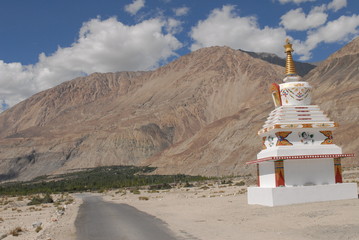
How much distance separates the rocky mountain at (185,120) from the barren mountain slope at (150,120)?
33cm

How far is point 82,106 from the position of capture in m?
184

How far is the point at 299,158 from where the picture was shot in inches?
745

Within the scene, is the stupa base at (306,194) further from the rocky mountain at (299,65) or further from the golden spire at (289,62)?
the rocky mountain at (299,65)

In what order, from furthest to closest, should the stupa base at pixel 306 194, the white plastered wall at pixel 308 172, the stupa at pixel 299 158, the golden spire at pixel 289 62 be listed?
the golden spire at pixel 289 62 < the white plastered wall at pixel 308 172 < the stupa at pixel 299 158 < the stupa base at pixel 306 194

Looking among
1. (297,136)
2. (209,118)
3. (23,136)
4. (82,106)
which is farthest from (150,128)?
(297,136)

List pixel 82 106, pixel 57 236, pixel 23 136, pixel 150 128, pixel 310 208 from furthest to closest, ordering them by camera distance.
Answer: pixel 82 106 → pixel 23 136 → pixel 150 128 → pixel 310 208 → pixel 57 236

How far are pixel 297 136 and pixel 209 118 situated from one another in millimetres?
116401

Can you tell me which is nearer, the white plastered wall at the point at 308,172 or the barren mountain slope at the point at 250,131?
the white plastered wall at the point at 308,172

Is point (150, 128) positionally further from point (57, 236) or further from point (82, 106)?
point (57, 236)

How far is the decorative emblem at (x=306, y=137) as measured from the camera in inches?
778

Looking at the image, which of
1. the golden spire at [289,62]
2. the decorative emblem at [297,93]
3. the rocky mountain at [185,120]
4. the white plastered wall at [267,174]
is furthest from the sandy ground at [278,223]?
the rocky mountain at [185,120]

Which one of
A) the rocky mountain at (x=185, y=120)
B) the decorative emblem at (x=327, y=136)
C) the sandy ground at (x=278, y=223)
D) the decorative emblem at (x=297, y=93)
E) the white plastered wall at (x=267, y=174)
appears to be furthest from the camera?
the rocky mountain at (x=185, y=120)

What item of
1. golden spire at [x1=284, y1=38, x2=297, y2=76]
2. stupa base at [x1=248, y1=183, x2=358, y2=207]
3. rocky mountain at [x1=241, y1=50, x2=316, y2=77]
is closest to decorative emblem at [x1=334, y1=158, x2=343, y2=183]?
stupa base at [x1=248, y1=183, x2=358, y2=207]

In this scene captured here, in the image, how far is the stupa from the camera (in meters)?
18.7
